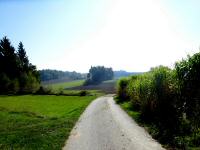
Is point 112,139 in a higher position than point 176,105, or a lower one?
lower

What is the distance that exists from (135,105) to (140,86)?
6775mm

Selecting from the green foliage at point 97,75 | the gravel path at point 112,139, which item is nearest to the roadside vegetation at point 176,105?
the gravel path at point 112,139

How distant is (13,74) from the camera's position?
10075cm

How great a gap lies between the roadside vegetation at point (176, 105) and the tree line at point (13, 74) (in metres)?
73.6

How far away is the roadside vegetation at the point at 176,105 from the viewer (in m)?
16.7

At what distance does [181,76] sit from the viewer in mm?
20766

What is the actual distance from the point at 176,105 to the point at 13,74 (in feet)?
278

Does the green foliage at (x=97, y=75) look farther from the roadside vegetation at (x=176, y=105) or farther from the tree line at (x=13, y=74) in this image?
the roadside vegetation at (x=176, y=105)

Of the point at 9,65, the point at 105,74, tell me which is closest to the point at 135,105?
the point at 9,65

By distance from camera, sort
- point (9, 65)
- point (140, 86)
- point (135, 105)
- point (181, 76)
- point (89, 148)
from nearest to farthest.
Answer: point (89, 148) → point (181, 76) → point (140, 86) → point (135, 105) → point (9, 65)

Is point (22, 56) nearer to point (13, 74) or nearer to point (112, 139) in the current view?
point (13, 74)

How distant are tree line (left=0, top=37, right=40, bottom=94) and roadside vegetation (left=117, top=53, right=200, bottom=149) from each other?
7358 centimetres

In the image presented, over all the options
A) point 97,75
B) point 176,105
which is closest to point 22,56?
point 97,75

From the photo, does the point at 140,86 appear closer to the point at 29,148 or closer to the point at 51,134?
the point at 51,134
